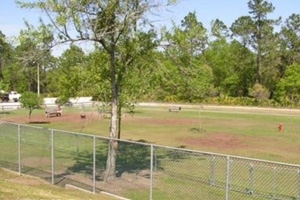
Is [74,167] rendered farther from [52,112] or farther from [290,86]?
[290,86]

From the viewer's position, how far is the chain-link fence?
43.6 ft

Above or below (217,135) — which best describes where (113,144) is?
above

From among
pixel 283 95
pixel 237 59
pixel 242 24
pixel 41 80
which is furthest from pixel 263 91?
pixel 41 80

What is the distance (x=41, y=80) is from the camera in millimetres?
101625

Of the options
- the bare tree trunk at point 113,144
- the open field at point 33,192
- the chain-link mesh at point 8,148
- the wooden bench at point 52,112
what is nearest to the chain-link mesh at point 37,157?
the chain-link mesh at point 8,148

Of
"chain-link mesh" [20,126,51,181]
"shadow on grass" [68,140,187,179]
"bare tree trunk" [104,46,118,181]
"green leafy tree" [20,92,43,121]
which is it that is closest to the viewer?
"bare tree trunk" [104,46,118,181]

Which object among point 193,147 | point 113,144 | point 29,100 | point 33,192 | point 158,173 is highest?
point 29,100

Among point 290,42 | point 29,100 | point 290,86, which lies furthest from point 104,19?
point 290,42

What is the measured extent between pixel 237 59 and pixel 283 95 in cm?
1390

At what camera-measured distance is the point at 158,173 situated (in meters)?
15.1

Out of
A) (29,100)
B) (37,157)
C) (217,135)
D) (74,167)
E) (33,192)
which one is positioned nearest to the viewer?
(33,192)

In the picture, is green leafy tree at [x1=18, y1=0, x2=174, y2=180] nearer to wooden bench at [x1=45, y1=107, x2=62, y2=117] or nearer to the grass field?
the grass field

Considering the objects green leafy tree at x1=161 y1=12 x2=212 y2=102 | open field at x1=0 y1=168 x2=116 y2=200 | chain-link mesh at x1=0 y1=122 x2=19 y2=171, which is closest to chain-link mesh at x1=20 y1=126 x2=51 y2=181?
chain-link mesh at x1=0 y1=122 x2=19 y2=171

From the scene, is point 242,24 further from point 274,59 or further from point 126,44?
point 126,44
